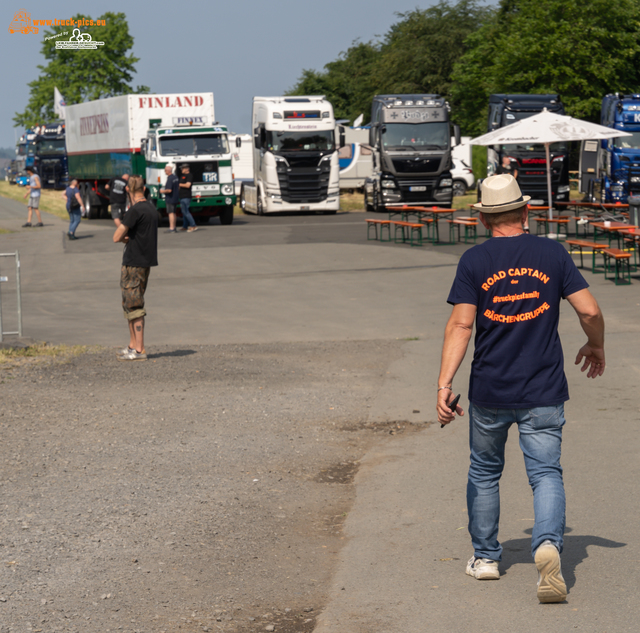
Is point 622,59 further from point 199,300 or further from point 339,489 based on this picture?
point 339,489

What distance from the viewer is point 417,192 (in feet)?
105

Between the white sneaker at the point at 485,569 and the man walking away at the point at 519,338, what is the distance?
0.94ft

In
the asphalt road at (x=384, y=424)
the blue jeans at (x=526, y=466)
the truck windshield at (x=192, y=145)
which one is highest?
the truck windshield at (x=192, y=145)

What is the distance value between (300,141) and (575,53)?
20.1 meters

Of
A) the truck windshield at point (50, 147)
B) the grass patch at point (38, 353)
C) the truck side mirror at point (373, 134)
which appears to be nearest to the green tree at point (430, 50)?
the truck windshield at point (50, 147)

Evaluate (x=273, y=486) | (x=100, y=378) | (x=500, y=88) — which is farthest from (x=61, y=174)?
(x=273, y=486)

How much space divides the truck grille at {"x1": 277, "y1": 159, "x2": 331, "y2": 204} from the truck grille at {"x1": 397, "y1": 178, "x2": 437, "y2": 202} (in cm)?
285

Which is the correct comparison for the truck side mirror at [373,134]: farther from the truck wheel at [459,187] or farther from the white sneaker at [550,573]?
the white sneaker at [550,573]

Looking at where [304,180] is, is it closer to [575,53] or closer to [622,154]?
[622,154]

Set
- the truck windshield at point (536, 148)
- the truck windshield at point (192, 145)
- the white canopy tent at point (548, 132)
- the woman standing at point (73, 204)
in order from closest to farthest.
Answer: the white canopy tent at point (548, 132) < the woman standing at point (73, 204) < the truck windshield at point (192, 145) < the truck windshield at point (536, 148)

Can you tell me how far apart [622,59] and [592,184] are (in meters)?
15.0

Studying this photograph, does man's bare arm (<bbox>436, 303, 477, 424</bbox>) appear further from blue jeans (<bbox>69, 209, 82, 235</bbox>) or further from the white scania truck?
the white scania truck

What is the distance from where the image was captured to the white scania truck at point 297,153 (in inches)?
1282

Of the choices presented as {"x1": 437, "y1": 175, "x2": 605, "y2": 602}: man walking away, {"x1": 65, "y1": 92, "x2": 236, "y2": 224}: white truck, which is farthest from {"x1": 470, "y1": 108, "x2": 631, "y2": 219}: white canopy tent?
{"x1": 437, "y1": 175, "x2": 605, "y2": 602}: man walking away
